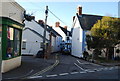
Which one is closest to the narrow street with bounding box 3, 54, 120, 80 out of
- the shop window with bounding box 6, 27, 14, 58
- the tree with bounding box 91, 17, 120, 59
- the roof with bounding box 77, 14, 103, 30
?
the shop window with bounding box 6, 27, 14, 58

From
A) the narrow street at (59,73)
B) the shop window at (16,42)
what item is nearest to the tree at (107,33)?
the narrow street at (59,73)

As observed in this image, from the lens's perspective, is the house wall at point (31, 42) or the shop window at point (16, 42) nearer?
the shop window at point (16, 42)

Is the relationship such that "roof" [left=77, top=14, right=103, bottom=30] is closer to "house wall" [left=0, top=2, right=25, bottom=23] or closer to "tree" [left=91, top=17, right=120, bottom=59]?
"tree" [left=91, top=17, right=120, bottom=59]

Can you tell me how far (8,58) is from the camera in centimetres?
1261

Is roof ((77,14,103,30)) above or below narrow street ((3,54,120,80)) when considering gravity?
above

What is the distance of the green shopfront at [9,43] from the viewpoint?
464 inches

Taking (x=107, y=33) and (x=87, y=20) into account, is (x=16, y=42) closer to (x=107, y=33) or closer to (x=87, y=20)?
(x=107, y=33)

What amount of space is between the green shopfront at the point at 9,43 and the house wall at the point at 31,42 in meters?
17.5

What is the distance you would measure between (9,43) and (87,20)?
917 inches

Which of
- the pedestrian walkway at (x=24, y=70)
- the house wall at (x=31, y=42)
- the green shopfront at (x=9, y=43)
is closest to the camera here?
the pedestrian walkway at (x=24, y=70)

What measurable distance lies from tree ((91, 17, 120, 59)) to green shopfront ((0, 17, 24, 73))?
1250cm

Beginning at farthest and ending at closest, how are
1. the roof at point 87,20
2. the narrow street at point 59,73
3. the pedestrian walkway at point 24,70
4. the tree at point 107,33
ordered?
the roof at point 87,20 < the tree at point 107,33 < the narrow street at point 59,73 < the pedestrian walkway at point 24,70

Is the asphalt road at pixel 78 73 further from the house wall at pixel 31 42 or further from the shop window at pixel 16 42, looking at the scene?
the house wall at pixel 31 42

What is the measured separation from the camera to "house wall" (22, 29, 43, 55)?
108 ft
